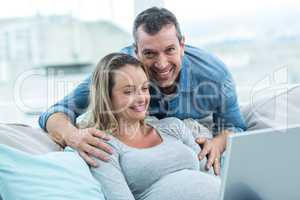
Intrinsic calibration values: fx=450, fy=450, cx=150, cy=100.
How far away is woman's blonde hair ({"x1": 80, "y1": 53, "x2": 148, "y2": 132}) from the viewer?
1.53 metres

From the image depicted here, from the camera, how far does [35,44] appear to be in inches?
91.0

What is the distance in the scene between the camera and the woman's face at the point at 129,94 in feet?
5.00

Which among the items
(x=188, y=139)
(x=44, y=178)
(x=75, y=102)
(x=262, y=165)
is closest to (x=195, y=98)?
(x=188, y=139)

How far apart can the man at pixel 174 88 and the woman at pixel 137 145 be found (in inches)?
3.7

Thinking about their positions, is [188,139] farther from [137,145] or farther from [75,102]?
[75,102]

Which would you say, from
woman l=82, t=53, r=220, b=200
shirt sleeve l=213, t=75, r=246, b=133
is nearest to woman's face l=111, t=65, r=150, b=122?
woman l=82, t=53, r=220, b=200

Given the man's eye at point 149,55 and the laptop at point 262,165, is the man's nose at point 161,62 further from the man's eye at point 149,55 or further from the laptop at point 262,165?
the laptop at point 262,165

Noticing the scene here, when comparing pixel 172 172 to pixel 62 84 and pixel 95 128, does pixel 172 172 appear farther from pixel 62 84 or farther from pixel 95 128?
pixel 62 84

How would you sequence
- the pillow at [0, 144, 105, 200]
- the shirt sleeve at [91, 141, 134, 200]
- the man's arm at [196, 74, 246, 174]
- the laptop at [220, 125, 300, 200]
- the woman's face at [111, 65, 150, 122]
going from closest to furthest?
the laptop at [220, 125, 300, 200]
the pillow at [0, 144, 105, 200]
the shirt sleeve at [91, 141, 134, 200]
the woman's face at [111, 65, 150, 122]
the man's arm at [196, 74, 246, 174]

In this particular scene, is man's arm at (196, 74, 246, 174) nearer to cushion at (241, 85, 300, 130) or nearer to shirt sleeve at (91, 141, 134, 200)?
cushion at (241, 85, 300, 130)

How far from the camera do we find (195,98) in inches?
69.7

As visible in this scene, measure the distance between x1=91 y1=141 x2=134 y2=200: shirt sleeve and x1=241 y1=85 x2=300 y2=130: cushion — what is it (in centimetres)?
72

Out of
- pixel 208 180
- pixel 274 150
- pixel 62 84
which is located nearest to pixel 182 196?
pixel 208 180

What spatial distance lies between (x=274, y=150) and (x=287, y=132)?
45mm
